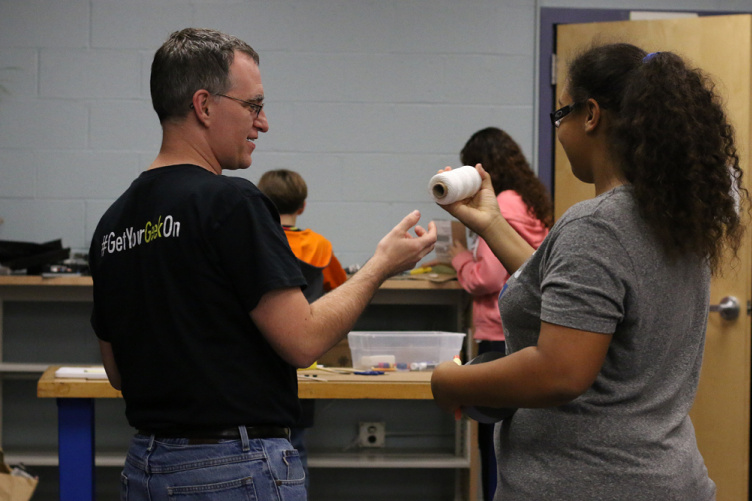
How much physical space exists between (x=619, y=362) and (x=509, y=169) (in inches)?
81.2

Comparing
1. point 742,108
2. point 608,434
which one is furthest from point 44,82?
point 608,434

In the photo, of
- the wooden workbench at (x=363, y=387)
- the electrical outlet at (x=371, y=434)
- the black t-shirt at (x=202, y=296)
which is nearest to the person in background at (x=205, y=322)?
the black t-shirt at (x=202, y=296)

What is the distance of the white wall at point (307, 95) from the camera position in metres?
3.62

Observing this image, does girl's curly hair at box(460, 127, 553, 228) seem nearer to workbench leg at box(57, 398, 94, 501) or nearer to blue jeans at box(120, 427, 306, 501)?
workbench leg at box(57, 398, 94, 501)

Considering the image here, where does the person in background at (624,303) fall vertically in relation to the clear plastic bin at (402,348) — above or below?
above

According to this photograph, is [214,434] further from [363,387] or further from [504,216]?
[504,216]

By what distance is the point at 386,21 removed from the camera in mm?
3713

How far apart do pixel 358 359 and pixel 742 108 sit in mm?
1943

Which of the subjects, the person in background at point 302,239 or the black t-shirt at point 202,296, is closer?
the black t-shirt at point 202,296

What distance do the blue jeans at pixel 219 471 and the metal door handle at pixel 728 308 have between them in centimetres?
246

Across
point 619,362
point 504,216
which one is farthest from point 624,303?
point 504,216

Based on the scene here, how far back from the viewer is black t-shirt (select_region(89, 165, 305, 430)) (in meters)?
1.15

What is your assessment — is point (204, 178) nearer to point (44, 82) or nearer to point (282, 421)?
point (282, 421)

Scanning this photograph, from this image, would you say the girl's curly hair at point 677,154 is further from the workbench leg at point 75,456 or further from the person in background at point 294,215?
the person in background at point 294,215
